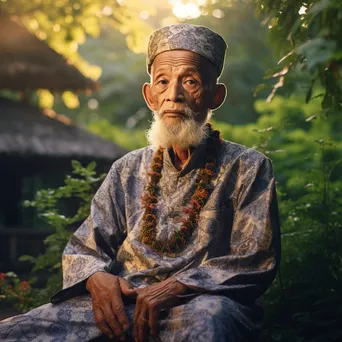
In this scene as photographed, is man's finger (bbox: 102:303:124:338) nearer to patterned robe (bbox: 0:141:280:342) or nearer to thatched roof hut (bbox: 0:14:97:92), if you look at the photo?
patterned robe (bbox: 0:141:280:342)

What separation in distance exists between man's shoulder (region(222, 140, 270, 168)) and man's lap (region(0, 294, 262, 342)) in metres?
0.74

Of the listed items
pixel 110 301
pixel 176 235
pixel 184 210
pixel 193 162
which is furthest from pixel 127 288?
pixel 193 162

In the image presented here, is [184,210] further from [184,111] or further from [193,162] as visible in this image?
[184,111]

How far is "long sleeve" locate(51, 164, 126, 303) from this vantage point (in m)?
3.91

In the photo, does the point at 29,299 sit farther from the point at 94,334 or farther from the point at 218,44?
the point at 218,44

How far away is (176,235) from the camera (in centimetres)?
394

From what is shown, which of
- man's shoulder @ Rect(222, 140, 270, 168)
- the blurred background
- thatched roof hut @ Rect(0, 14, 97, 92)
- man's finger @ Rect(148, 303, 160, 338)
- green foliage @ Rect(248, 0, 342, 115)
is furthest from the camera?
thatched roof hut @ Rect(0, 14, 97, 92)

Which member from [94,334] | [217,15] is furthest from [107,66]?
[94,334]

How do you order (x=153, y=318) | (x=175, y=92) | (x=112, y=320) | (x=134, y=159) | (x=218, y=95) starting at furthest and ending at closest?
(x=134, y=159)
(x=218, y=95)
(x=175, y=92)
(x=112, y=320)
(x=153, y=318)

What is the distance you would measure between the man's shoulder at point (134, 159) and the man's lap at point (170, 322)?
80cm

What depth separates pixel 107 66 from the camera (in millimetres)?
32688

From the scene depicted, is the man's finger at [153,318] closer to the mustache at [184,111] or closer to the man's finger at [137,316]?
the man's finger at [137,316]

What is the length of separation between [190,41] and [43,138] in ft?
36.0

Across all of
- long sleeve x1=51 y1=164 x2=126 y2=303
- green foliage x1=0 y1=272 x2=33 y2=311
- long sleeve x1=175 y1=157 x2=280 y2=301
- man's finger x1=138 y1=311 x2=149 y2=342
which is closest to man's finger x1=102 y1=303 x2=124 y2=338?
man's finger x1=138 y1=311 x2=149 y2=342
